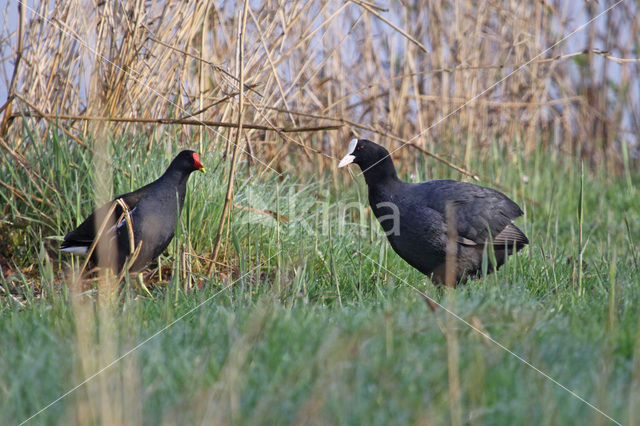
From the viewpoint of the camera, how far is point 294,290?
3086 millimetres

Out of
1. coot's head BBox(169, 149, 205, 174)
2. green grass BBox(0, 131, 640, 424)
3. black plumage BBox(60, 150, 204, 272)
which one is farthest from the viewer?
coot's head BBox(169, 149, 205, 174)

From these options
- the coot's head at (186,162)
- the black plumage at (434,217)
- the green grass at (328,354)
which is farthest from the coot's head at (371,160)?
the coot's head at (186,162)

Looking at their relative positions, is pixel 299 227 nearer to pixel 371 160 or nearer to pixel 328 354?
pixel 371 160

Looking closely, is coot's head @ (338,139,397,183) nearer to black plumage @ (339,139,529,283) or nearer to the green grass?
black plumage @ (339,139,529,283)

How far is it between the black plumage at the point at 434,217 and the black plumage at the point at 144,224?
0.94 metres

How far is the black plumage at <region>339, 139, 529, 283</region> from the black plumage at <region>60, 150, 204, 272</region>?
94cm

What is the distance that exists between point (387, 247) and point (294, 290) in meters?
→ 1.32

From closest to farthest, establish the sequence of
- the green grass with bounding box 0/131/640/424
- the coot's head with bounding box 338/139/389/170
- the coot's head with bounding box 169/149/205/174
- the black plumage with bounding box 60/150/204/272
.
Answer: the green grass with bounding box 0/131/640/424 < the black plumage with bounding box 60/150/204/272 < the coot's head with bounding box 169/149/205/174 < the coot's head with bounding box 338/139/389/170

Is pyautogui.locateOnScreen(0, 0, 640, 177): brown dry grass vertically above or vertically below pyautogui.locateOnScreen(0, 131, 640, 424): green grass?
above

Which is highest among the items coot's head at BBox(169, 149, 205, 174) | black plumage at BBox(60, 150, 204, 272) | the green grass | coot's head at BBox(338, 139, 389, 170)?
coot's head at BBox(169, 149, 205, 174)

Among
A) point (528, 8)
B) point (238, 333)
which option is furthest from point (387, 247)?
point (528, 8)

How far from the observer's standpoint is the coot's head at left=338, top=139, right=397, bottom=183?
152 inches

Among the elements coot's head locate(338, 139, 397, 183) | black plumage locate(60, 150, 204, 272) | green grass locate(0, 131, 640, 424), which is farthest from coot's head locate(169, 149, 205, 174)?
coot's head locate(338, 139, 397, 183)

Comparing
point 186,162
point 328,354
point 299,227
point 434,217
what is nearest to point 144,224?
point 186,162
